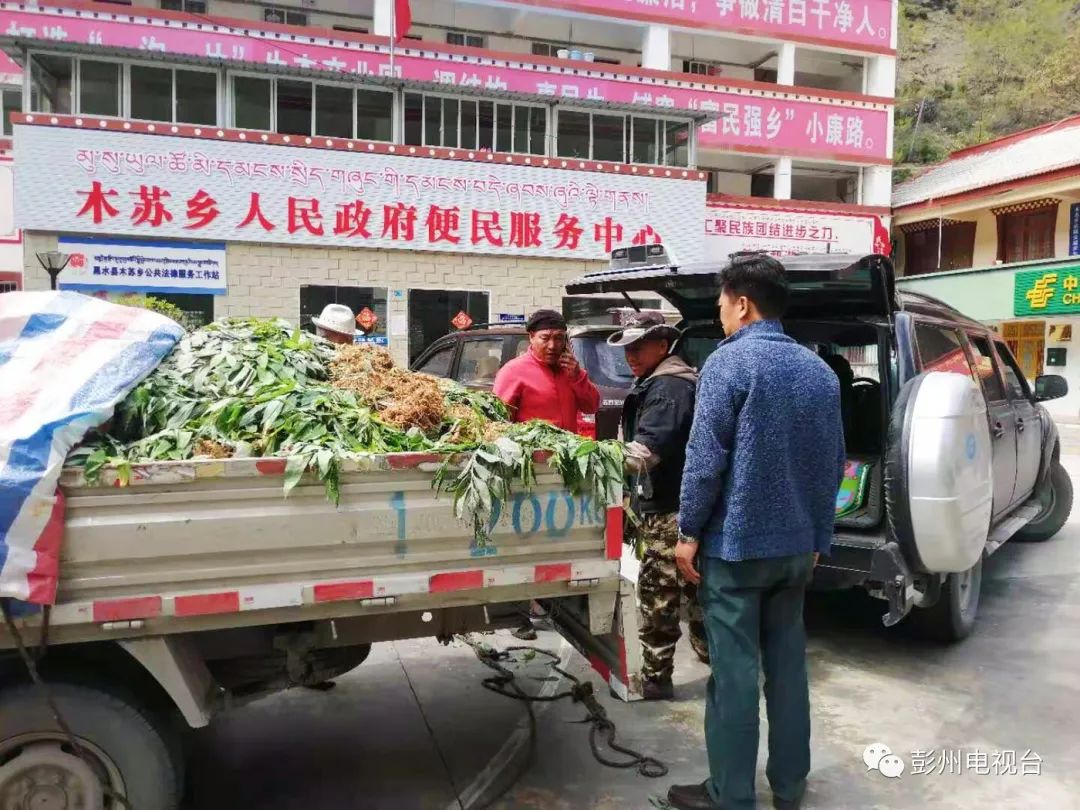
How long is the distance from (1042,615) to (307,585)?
4.66 meters

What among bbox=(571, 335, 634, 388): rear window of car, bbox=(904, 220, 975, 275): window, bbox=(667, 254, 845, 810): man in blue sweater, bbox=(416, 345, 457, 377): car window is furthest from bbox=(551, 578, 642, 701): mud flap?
bbox=(904, 220, 975, 275): window

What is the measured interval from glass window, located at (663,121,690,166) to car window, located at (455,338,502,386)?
14.0 m

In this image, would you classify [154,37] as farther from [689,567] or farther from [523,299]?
[689,567]

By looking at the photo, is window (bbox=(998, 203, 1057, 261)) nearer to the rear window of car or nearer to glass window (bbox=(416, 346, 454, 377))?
the rear window of car

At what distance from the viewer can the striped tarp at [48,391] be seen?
2.08m

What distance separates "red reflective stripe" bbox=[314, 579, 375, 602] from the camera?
2.38 metres

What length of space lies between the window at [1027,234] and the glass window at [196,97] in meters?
21.6

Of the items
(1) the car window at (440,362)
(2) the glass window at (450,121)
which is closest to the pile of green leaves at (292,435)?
(1) the car window at (440,362)

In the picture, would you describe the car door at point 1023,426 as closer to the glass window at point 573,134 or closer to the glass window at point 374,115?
the glass window at point 573,134

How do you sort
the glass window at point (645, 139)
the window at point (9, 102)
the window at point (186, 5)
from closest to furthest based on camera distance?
the window at point (9, 102), the glass window at point (645, 139), the window at point (186, 5)

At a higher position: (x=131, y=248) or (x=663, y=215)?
(x=663, y=215)

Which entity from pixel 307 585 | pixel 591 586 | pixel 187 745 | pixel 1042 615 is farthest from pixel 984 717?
pixel 187 745

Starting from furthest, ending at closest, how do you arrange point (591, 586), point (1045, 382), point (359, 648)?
point (1045, 382)
point (359, 648)
point (591, 586)

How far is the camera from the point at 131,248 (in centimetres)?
1641
